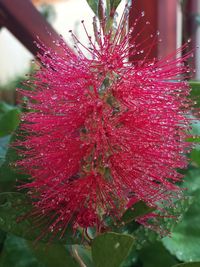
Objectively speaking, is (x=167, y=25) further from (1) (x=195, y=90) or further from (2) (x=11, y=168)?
(2) (x=11, y=168)

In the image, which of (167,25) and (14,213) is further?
(167,25)

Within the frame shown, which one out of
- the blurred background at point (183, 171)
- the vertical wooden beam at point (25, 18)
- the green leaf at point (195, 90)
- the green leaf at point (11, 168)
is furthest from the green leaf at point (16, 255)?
the vertical wooden beam at point (25, 18)

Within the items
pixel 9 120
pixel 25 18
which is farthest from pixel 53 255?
pixel 25 18

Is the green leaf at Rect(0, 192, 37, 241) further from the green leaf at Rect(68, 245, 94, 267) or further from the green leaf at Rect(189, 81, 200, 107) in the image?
the green leaf at Rect(189, 81, 200, 107)

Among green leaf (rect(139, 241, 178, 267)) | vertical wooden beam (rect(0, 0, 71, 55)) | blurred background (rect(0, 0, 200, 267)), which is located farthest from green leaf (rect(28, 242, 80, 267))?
vertical wooden beam (rect(0, 0, 71, 55))

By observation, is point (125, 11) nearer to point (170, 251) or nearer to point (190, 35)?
point (170, 251)

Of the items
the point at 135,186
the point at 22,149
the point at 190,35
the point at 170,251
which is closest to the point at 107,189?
the point at 135,186
